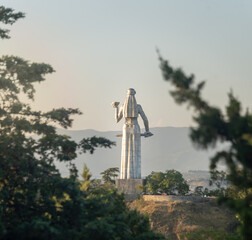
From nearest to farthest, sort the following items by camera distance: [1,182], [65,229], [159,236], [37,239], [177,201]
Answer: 1. [37,239]
2. [65,229]
3. [1,182]
4. [159,236]
5. [177,201]

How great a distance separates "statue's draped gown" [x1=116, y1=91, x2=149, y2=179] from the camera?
168ft

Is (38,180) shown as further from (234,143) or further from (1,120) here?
(234,143)

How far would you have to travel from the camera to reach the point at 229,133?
16.1 m

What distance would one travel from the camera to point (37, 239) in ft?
60.7

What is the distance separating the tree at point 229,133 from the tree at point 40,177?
651 cm

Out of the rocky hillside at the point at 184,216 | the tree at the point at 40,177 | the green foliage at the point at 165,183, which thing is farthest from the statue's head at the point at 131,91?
the tree at the point at 40,177

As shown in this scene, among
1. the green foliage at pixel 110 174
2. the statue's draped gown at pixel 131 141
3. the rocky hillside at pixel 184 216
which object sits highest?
the statue's draped gown at pixel 131 141

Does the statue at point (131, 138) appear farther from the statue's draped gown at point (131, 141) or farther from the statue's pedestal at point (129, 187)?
the statue's pedestal at point (129, 187)

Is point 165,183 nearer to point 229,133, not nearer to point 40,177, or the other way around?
point 40,177

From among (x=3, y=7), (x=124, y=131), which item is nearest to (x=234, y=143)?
(x=3, y=7)

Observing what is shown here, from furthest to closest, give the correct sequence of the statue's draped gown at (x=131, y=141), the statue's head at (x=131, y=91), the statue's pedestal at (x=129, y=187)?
the statue's head at (x=131, y=91) → the statue's draped gown at (x=131, y=141) → the statue's pedestal at (x=129, y=187)

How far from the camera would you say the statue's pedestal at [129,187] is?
51.1m

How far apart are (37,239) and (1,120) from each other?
6919 millimetres

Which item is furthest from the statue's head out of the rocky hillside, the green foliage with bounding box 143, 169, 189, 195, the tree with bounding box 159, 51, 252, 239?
the tree with bounding box 159, 51, 252, 239
